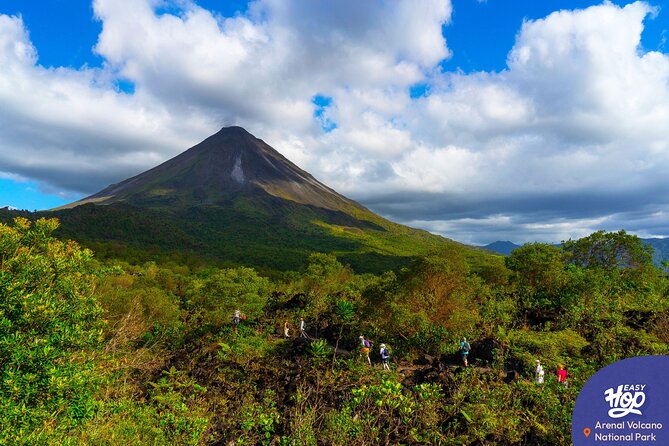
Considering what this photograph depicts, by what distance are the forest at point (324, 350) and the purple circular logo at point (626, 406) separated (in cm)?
825

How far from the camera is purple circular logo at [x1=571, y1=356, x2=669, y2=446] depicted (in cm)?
468

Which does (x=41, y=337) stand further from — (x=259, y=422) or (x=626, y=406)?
(x=626, y=406)

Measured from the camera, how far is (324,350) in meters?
23.0

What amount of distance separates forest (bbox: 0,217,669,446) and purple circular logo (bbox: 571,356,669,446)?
825 centimetres

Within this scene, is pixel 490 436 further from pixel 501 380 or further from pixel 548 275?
pixel 548 275

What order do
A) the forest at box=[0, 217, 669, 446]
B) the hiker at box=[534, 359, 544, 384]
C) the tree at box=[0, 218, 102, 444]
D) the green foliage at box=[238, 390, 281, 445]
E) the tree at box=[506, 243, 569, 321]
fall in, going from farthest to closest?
the tree at box=[506, 243, 569, 321] < the hiker at box=[534, 359, 544, 384] < the green foliage at box=[238, 390, 281, 445] < the forest at box=[0, 217, 669, 446] < the tree at box=[0, 218, 102, 444]

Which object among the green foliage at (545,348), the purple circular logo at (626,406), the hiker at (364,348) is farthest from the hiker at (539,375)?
the purple circular logo at (626,406)

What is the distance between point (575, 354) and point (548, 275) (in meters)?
10.8

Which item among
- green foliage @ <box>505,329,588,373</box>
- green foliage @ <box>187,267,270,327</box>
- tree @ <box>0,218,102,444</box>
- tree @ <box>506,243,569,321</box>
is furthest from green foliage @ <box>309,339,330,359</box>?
tree @ <box>506,243,569,321</box>

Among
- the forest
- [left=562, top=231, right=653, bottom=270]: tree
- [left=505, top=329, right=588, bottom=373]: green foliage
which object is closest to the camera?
the forest

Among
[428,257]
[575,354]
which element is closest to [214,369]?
[428,257]

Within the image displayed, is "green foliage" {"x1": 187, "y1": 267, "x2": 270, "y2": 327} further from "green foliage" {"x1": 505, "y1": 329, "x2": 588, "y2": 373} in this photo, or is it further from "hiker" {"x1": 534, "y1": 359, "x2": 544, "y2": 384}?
"hiker" {"x1": 534, "y1": 359, "x2": 544, "y2": 384}

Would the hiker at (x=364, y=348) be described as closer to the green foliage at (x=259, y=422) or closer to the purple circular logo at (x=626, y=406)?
the green foliage at (x=259, y=422)

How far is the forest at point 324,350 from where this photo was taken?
981cm
